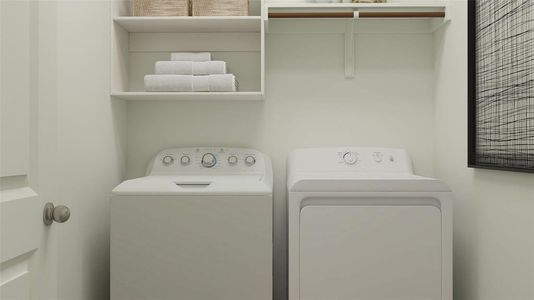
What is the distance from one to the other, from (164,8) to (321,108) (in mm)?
905

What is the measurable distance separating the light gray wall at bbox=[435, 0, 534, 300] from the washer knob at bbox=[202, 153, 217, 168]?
110 cm

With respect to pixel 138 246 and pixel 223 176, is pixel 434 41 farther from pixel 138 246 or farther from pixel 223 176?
pixel 138 246

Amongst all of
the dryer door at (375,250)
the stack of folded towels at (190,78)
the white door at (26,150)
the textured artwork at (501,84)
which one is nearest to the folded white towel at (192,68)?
the stack of folded towels at (190,78)

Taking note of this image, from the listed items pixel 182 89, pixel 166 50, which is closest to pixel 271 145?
pixel 182 89

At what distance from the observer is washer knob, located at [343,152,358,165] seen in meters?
2.26

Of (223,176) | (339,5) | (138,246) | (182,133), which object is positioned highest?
(339,5)

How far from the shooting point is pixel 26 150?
1.10 meters

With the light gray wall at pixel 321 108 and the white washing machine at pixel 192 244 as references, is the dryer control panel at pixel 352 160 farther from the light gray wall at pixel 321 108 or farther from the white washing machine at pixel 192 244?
the white washing machine at pixel 192 244

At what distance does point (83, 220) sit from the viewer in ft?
6.18

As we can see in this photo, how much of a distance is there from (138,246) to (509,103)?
143 centimetres

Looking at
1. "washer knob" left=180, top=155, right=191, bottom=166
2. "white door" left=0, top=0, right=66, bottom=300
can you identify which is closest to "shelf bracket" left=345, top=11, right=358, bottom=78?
"washer knob" left=180, top=155, right=191, bottom=166

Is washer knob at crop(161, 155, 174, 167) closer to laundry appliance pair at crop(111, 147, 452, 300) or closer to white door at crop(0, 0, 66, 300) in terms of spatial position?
laundry appliance pair at crop(111, 147, 452, 300)

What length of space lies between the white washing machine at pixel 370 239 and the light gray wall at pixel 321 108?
631 millimetres

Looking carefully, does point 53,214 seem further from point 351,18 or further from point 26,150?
point 351,18
